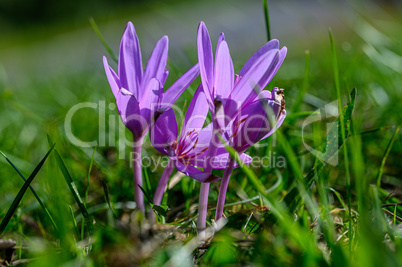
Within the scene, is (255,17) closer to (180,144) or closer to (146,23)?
(146,23)

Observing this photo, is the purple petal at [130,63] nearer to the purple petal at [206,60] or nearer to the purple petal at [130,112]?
the purple petal at [130,112]

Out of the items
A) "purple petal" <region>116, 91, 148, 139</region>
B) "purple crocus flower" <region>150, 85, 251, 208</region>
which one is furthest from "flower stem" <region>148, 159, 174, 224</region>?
"purple petal" <region>116, 91, 148, 139</region>

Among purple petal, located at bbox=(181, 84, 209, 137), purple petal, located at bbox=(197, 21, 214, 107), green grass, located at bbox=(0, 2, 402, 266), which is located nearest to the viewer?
green grass, located at bbox=(0, 2, 402, 266)

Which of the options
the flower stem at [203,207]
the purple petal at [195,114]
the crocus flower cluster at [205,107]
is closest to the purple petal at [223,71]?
the crocus flower cluster at [205,107]

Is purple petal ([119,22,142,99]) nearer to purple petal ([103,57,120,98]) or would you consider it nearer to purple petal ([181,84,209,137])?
purple petal ([103,57,120,98])

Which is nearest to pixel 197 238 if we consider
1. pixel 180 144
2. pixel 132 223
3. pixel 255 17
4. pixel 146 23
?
pixel 132 223

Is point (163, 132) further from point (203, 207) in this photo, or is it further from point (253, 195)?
point (253, 195)
